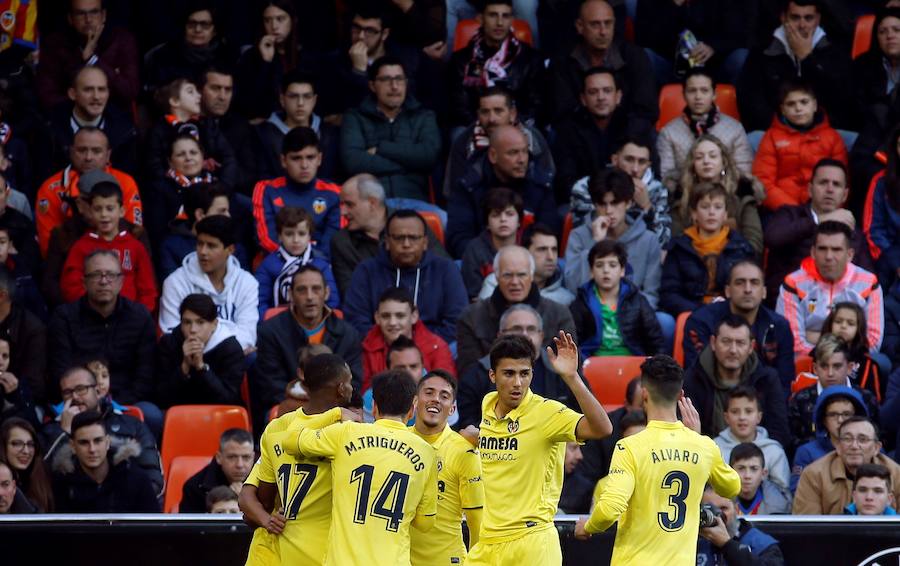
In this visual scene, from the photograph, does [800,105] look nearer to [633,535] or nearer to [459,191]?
[459,191]

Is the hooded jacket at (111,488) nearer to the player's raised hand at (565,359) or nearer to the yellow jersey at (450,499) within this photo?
the yellow jersey at (450,499)

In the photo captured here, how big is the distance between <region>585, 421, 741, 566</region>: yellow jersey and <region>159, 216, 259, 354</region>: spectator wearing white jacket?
14.6ft

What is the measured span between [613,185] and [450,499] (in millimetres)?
4494

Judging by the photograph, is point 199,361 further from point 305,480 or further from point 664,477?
point 664,477

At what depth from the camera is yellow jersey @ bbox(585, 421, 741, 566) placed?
29.5 feet

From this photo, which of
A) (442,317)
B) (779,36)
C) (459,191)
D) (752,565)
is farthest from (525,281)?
(779,36)

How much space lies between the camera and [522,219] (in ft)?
44.6

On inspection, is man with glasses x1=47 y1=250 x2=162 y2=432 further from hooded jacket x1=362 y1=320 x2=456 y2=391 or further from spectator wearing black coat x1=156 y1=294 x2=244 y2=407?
hooded jacket x1=362 y1=320 x2=456 y2=391

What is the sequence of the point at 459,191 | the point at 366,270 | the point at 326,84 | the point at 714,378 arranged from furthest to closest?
the point at 326,84
the point at 459,191
the point at 366,270
the point at 714,378

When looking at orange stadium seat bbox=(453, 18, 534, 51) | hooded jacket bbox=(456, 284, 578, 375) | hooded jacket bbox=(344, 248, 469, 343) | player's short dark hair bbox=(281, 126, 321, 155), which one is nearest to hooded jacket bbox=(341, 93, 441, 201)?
player's short dark hair bbox=(281, 126, 321, 155)

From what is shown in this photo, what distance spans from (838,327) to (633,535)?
389 cm

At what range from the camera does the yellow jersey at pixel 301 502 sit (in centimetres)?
918

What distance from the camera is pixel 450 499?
9.48m

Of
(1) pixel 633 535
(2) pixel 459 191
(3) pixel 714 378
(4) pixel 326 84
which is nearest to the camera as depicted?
(1) pixel 633 535
